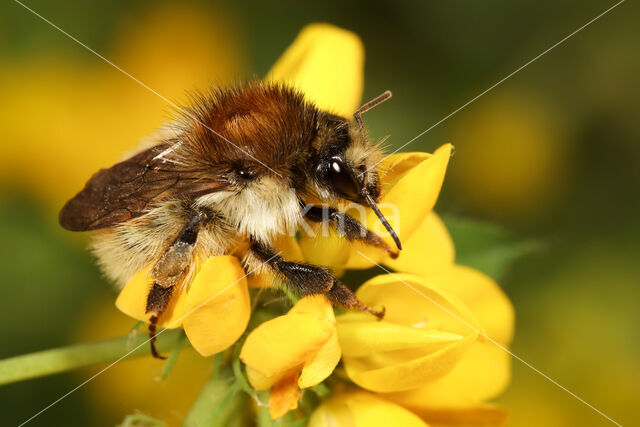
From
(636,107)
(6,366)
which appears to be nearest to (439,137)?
(636,107)

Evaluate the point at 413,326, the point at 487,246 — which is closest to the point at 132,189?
the point at 413,326

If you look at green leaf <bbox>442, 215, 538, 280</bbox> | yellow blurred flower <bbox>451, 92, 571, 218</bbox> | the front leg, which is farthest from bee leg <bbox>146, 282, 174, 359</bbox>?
yellow blurred flower <bbox>451, 92, 571, 218</bbox>

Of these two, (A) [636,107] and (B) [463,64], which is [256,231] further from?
(A) [636,107]

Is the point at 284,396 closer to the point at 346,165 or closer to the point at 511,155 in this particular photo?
the point at 346,165

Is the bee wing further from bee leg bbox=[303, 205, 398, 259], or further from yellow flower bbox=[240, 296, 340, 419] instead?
yellow flower bbox=[240, 296, 340, 419]

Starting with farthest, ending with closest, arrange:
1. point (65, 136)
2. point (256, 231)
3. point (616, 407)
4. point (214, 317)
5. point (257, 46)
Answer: point (257, 46), point (65, 136), point (616, 407), point (256, 231), point (214, 317)

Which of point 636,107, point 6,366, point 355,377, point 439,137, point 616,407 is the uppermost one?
point 6,366
